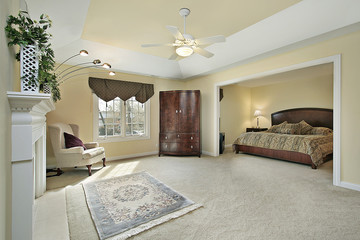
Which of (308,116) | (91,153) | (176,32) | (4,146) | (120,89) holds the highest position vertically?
(176,32)

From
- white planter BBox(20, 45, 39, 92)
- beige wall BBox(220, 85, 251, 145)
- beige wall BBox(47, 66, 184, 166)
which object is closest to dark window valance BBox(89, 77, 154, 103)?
beige wall BBox(47, 66, 184, 166)

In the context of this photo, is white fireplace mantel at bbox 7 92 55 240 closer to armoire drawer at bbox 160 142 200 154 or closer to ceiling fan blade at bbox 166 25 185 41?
ceiling fan blade at bbox 166 25 185 41

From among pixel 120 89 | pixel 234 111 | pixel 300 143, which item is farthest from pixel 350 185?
pixel 120 89

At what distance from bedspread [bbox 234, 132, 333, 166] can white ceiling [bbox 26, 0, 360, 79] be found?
217 cm

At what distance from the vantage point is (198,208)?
2.03 m

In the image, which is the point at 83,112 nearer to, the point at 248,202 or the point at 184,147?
the point at 184,147

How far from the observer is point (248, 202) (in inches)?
85.4

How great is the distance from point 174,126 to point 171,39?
7.45 ft

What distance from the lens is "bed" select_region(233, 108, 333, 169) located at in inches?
147

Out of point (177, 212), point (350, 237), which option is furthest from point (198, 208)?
point (350, 237)

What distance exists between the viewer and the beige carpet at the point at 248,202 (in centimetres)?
161

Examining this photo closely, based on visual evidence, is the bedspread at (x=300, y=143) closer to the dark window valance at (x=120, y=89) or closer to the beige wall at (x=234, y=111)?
the beige wall at (x=234, y=111)

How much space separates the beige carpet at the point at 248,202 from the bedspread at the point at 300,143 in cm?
34

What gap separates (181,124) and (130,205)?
112 inches
